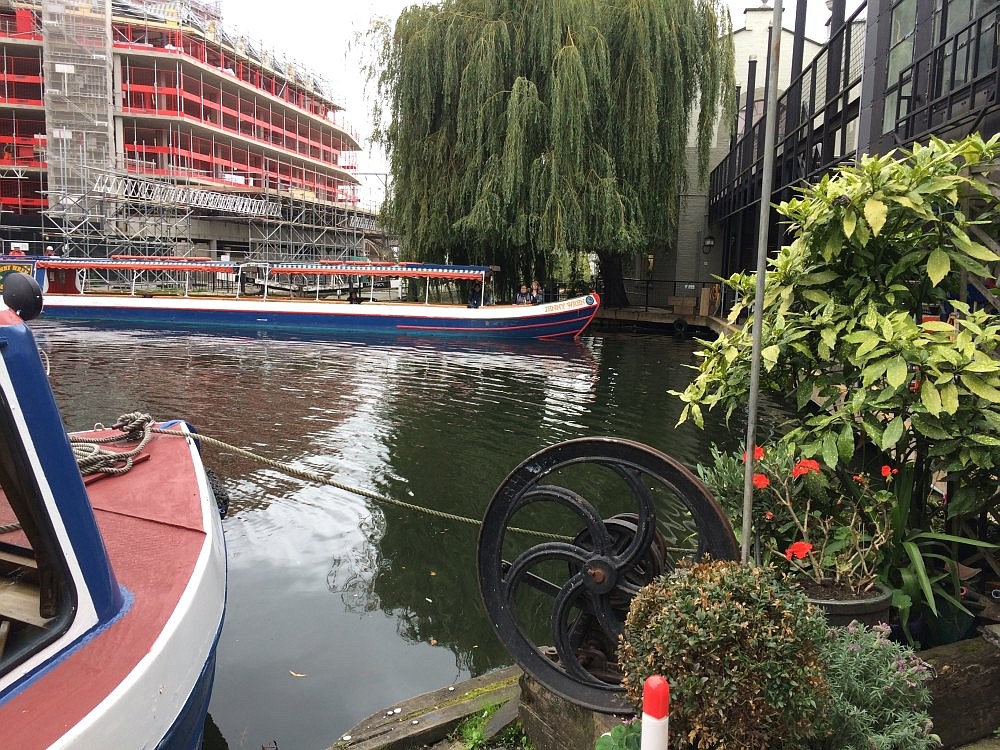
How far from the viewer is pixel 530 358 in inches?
759

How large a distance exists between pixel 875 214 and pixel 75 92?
48468 millimetres

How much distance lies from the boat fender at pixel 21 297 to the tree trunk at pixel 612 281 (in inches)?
1012

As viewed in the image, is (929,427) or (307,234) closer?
(929,427)

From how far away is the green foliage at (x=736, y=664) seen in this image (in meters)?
2.04

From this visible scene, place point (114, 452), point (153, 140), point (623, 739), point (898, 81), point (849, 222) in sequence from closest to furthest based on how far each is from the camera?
1. point (623, 739)
2. point (849, 222)
3. point (114, 452)
4. point (898, 81)
5. point (153, 140)

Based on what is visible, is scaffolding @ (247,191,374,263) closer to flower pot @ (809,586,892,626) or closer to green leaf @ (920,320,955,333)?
green leaf @ (920,320,955,333)

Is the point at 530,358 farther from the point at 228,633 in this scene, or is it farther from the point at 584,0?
the point at 228,633

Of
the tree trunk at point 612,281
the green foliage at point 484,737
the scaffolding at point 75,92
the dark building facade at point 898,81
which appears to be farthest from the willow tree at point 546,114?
the scaffolding at point 75,92

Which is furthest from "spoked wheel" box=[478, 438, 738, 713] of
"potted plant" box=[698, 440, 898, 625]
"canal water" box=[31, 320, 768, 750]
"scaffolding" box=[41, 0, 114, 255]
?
"scaffolding" box=[41, 0, 114, 255]

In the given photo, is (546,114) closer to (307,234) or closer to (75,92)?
(75,92)

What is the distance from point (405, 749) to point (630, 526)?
1.42 metres

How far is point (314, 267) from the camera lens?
26.5 metres

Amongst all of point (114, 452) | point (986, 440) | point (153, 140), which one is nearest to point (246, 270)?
point (153, 140)

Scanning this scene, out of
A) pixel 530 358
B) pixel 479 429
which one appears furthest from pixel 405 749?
pixel 530 358
